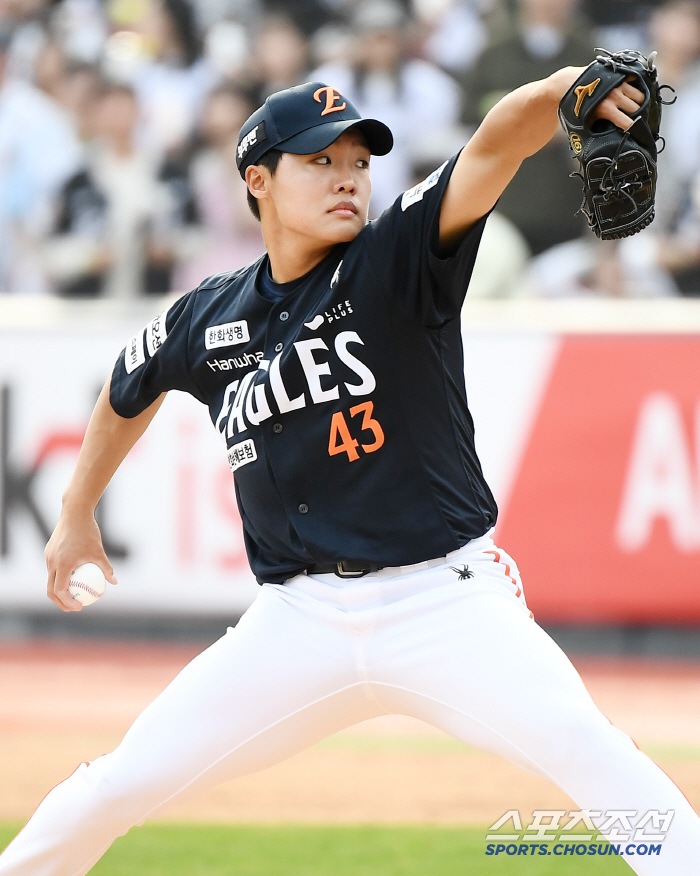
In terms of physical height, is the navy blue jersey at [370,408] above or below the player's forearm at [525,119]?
below

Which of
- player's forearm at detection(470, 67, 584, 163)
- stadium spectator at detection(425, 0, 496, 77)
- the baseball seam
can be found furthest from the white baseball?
stadium spectator at detection(425, 0, 496, 77)

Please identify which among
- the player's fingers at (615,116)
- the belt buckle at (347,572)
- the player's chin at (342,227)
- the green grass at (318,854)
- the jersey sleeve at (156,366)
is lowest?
the green grass at (318,854)

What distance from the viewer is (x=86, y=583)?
3.22 m

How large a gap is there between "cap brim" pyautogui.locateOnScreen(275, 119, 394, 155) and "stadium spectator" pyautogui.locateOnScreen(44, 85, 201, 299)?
5091mm

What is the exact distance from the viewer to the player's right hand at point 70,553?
326 centimetres

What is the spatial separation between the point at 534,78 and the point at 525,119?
5875 millimetres

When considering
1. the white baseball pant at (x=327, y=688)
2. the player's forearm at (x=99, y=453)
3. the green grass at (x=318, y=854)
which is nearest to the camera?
the white baseball pant at (x=327, y=688)

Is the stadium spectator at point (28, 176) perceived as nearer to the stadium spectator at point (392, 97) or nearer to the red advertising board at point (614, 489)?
the stadium spectator at point (392, 97)

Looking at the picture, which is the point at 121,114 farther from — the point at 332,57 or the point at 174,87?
the point at 332,57

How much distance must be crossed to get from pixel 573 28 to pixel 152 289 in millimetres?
3344

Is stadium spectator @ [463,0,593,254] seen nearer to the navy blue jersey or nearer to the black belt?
the navy blue jersey

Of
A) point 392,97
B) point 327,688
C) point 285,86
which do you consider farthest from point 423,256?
point 285,86

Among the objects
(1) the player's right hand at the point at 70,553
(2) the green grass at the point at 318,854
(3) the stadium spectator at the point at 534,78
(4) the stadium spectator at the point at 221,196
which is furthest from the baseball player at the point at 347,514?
(4) the stadium spectator at the point at 221,196

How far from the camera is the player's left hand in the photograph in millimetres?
2307
